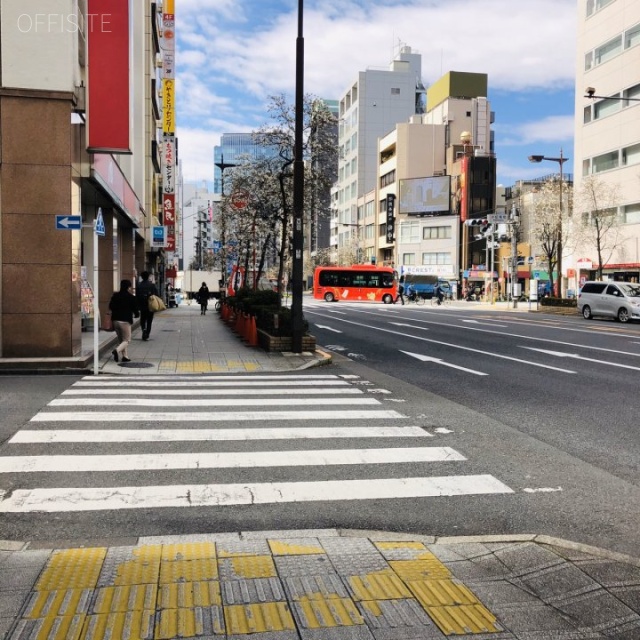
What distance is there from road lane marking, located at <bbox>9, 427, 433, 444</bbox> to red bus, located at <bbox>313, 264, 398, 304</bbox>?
53.8m

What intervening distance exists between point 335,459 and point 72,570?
3132 millimetres

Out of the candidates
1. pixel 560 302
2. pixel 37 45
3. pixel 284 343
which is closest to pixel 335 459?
pixel 284 343

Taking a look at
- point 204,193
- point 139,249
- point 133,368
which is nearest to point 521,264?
point 139,249

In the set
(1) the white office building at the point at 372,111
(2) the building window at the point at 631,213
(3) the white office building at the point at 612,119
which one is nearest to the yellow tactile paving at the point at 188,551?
(3) the white office building at the point at 612,119

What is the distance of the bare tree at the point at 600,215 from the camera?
4428cm

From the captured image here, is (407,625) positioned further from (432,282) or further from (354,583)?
(432,282)

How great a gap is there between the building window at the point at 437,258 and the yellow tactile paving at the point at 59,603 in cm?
8723

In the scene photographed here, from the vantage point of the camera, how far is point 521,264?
86250 millimetres

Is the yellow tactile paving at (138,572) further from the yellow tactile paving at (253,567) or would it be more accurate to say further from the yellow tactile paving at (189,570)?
the yellow tactile paving at (253,567)

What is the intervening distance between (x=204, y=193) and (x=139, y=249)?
155 metres

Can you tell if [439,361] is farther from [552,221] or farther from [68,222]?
[552,221]

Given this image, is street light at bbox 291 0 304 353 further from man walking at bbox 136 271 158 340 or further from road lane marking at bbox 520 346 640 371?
road lane marking at bbox 520 346 640 371

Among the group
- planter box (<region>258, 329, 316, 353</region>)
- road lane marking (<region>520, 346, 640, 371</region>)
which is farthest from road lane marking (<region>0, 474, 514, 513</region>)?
planter box (<region>258, 329, 316, 353</region>)

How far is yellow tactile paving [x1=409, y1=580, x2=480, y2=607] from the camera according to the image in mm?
3506
